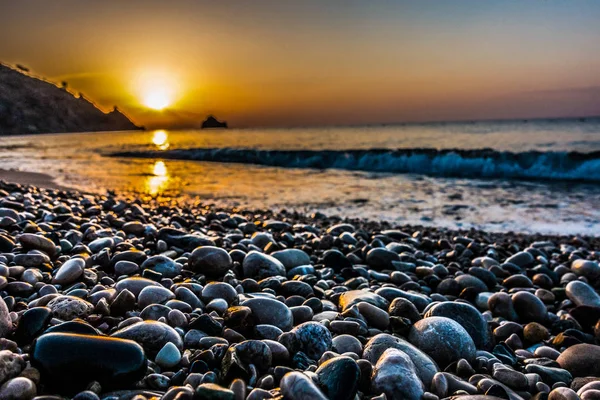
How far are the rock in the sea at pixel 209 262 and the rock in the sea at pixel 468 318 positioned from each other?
4.66ft

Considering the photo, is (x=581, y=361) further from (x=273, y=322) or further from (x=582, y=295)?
(x=273, y=322)

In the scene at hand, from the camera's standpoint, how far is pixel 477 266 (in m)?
4.12

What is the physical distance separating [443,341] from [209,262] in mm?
1664

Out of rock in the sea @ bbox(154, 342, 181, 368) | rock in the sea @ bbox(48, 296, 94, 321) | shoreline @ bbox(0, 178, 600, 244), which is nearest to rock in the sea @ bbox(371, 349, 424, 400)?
rock in the sea @ bbox(154, 342, 181, 368)

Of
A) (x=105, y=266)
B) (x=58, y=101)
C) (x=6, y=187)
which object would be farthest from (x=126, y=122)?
(x=105, y=266)

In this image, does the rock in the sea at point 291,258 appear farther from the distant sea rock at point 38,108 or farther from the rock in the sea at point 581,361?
the distant sea rock at point 38,108

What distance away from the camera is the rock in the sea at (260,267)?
318cm

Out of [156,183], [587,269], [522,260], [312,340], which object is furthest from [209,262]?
[156,183]

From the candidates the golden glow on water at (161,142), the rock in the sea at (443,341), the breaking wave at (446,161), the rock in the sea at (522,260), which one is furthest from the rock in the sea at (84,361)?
the golden glow on water at (161,142)

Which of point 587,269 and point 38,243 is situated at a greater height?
point 38,243

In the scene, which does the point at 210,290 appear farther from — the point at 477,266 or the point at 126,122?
the point at 126,122

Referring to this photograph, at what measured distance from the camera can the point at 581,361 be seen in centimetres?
224

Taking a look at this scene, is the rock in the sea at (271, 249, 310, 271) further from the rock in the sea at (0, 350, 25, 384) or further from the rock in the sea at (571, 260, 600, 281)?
the rock in the sea at (571, 260, 600, 281)

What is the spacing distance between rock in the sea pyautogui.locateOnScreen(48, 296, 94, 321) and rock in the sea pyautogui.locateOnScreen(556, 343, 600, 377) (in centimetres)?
245
